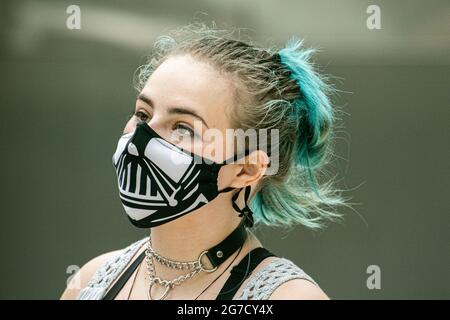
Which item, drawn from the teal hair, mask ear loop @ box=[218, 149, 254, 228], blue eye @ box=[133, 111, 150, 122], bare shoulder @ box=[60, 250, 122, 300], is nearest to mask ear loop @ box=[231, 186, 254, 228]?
mask ear loop @ box=[218, 149, 254, 228]

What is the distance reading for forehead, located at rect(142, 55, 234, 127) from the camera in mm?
1760

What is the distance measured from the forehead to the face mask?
0.37 ft

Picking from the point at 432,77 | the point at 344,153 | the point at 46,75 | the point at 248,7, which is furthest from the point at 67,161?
the point at 432,77

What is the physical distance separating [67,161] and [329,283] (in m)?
1.68

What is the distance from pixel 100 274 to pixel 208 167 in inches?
20.8

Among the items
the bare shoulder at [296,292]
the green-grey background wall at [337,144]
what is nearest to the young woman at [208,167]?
the bare shoulder at [296,292]

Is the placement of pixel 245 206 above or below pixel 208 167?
below

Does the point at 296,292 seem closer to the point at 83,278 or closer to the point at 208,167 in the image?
the point at 208,167

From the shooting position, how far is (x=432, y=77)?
326 cm

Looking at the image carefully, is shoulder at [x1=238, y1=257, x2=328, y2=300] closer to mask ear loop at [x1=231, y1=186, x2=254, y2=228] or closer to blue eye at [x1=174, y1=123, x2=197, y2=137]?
mask ear loop at [x1=231, y1=186, x2=254, y2=228]

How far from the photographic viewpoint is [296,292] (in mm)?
1698

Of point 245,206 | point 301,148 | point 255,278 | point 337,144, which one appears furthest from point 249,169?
point 337,144

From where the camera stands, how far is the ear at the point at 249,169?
73.8 inches
